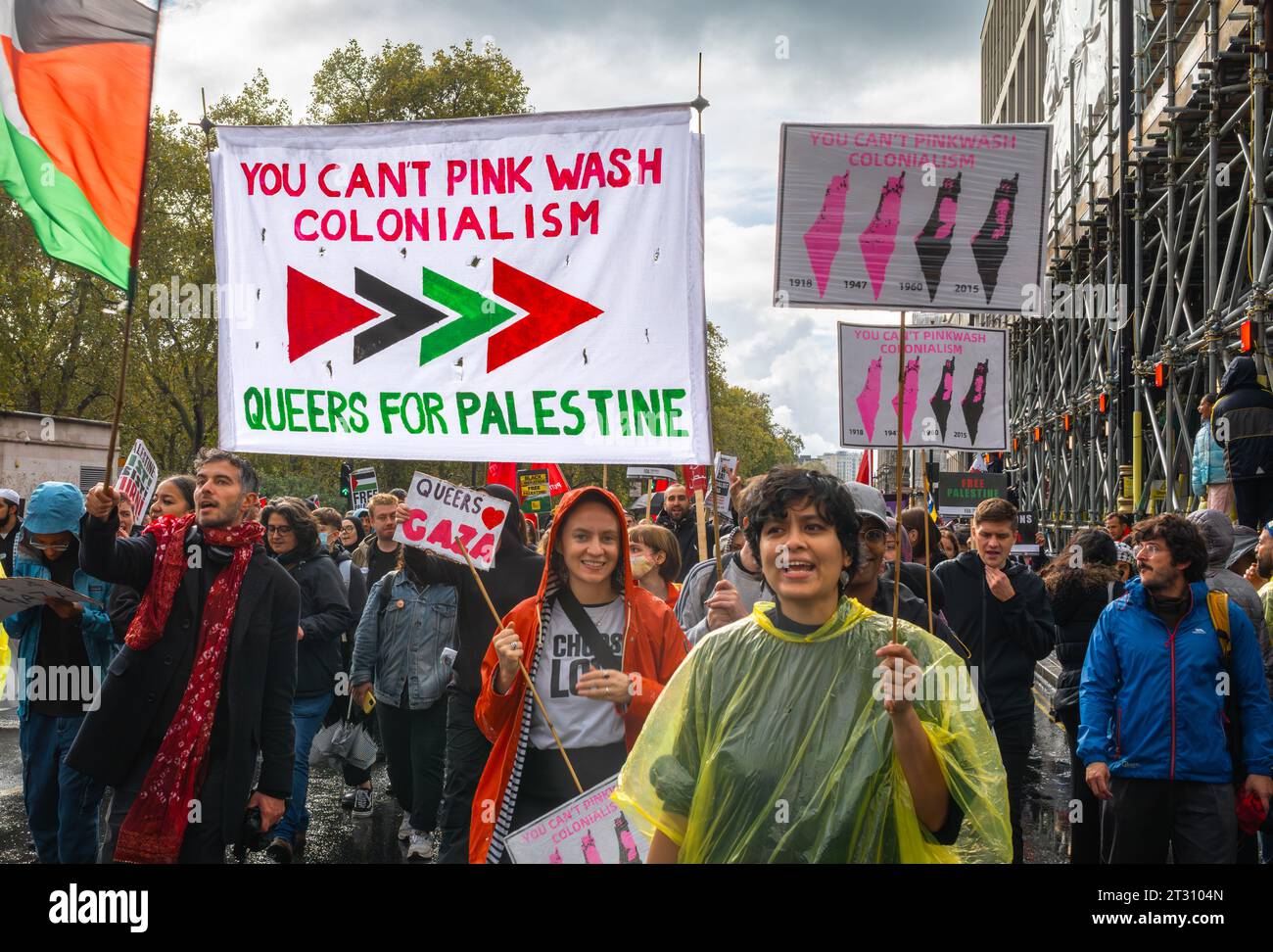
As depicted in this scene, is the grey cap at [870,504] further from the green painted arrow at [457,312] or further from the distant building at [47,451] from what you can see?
the distant building at [47,451]

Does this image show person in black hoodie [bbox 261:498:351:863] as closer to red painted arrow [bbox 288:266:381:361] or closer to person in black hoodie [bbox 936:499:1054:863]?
red painted arrow [bbox 288:266:381:361]

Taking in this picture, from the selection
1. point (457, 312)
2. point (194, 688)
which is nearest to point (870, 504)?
point (457, 312)

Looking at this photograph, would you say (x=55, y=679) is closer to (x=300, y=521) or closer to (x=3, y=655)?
(x=3, y=655)

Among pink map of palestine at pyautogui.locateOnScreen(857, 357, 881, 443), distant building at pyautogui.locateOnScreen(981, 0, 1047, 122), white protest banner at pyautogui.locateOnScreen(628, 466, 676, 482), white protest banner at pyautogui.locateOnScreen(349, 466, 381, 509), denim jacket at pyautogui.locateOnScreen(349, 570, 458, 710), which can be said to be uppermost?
distant building at pyautogui.locateOnScreen(981, 0, 1047, 122)

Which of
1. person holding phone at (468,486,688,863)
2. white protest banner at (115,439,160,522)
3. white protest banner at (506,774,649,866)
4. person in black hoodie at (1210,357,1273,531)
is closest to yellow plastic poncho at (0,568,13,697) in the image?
white protest banner at (115,439,160,522)

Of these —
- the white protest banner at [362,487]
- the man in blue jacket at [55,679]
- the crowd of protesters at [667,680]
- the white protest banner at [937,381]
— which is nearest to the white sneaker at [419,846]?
the crowd of protesters at [667,680]

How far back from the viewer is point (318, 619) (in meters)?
7.28

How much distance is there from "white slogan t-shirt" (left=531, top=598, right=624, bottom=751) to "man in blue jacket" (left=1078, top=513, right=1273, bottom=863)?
1943mm

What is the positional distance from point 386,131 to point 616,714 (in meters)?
2.25

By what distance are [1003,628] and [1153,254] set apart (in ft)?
44.3

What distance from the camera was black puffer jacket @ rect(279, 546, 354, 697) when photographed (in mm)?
7273

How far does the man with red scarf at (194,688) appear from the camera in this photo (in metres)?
4.29

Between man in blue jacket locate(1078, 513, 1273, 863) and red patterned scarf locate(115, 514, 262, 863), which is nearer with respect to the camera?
red patterned scarf locate(115, 514, 262, 863)
